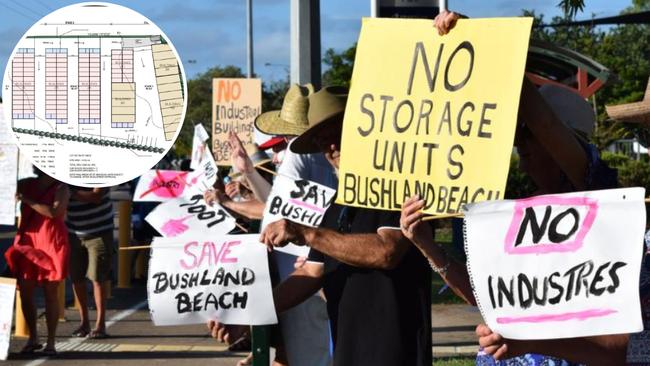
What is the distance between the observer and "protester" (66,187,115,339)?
12.0 m

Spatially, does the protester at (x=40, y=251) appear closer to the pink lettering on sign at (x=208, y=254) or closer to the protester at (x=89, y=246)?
the protester at (x=89, y=246)

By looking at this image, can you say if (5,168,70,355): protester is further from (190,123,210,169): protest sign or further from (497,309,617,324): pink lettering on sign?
(497,309,617,324): pink lettering on sign

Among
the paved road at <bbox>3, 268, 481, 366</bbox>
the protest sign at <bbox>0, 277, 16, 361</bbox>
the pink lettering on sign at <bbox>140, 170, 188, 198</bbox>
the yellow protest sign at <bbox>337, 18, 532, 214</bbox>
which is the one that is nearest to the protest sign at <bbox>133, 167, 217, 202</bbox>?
the pink lettering on sign at <bbox>140, 170, 188, 198</bbox>

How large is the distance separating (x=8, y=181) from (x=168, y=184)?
2.04 m

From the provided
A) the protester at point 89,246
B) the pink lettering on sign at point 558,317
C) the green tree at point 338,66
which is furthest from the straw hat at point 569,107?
the green tree at point 338,66

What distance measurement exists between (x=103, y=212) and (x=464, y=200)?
9.08 metres

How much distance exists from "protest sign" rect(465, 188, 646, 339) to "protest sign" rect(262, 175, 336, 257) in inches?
68.8

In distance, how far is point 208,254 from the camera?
17.4ft

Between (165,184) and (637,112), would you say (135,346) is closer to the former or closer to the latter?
(165,184)

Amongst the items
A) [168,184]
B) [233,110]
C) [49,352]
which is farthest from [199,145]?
[233,110]

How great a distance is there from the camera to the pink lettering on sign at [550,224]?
330 cm

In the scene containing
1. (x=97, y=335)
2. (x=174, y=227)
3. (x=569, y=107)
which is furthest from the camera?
(x=97, y=335)

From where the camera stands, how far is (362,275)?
4664mm

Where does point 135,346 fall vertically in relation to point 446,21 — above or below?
below
